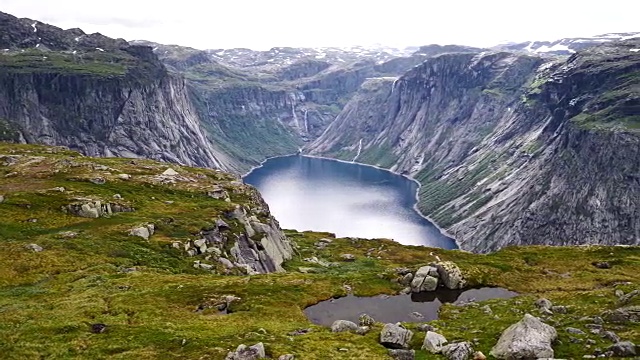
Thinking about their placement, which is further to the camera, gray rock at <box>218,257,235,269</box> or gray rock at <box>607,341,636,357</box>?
gray rock at <box>218,257,235,269</box>

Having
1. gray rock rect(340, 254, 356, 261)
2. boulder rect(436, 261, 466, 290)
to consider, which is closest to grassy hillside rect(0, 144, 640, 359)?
gray rock rect(340, 254, 356, 261)

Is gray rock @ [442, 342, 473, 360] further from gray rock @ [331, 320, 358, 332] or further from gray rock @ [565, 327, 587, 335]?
gray rock @ [331, 320, 358, 332]

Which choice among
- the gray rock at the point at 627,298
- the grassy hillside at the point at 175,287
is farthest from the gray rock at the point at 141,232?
the gray rock at the point at 627,298

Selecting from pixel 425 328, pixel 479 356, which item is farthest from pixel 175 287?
pixel 479 356

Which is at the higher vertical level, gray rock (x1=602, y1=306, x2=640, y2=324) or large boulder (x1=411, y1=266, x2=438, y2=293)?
gray rock (x1=602, y1=306, x2=640, y2=324)

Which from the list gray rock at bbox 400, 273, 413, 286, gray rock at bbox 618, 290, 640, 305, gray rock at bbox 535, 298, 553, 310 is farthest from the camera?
gray rock at bbox 400, 273, 413, 286

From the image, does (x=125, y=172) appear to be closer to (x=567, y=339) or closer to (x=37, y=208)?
(x=37, y=208)

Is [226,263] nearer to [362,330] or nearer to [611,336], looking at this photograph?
[362,330]
